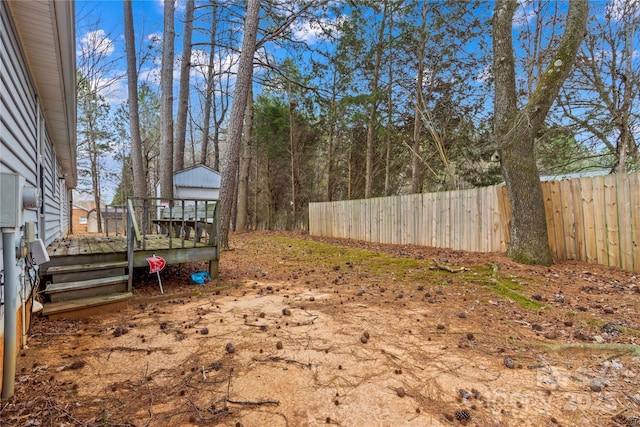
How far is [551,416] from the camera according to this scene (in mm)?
1523

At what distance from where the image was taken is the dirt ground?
5.19 ft

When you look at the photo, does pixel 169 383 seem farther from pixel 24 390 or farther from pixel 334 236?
pixel 334 236

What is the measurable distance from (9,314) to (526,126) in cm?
612

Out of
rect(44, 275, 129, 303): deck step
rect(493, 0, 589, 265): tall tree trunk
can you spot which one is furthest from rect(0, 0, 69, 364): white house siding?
rect(493, 0, 589, 265): tall tree trunk

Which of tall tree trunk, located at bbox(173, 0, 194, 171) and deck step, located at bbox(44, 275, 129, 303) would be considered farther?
tall tree trunk, located at bbox(173, 0, 194, 171)

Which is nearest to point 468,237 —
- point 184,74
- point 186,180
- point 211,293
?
point 211,293

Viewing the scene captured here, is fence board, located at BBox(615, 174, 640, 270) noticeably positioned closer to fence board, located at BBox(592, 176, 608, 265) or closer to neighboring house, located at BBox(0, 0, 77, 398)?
fence board, located at BBox(592, 176, 608, 265)

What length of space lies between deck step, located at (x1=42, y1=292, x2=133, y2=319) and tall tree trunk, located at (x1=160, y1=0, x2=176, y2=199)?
6.67 m

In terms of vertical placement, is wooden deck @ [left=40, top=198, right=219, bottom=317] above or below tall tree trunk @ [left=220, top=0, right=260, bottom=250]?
below

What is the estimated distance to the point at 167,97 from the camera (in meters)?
9.19

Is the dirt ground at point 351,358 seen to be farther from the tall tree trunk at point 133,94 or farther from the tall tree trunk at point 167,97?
the tall tree trunk at point 133,94

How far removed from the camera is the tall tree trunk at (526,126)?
15.3 feet

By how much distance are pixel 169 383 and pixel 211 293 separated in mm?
2266

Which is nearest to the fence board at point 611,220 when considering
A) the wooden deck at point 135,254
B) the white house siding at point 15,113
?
the wooden deck at point 135,254
